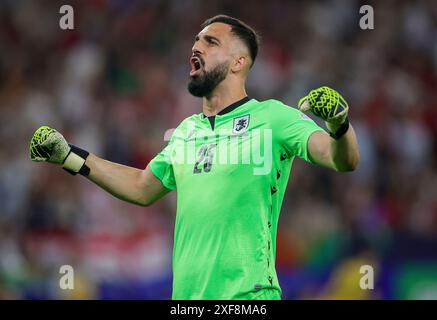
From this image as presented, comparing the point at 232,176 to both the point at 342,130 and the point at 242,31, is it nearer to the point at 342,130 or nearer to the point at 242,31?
the point at 342,130

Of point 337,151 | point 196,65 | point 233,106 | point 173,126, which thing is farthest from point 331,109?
point 173,126

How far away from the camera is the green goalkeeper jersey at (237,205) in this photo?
5.23 metres

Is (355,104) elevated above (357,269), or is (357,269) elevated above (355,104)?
(355,104)

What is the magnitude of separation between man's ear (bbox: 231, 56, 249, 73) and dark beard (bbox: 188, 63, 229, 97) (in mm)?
113

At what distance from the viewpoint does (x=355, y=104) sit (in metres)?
10.9

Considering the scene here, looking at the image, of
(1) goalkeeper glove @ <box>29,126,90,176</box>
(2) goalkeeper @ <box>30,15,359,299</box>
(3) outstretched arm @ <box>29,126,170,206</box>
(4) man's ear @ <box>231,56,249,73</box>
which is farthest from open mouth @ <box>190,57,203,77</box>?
(1) goalkeeper glove @ <box>29,126,90,176</box>

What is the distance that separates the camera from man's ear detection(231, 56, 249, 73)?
5916 millimetres

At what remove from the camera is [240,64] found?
5957 mm

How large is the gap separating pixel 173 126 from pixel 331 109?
597 centimetres

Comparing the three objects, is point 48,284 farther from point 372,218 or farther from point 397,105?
point 397,105

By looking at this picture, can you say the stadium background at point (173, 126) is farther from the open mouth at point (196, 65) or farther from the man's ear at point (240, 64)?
the open mouth at point (196, 65)

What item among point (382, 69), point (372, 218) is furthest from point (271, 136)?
point (382, 69)

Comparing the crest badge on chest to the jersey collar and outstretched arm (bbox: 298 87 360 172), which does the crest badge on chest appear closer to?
the jersey collar
